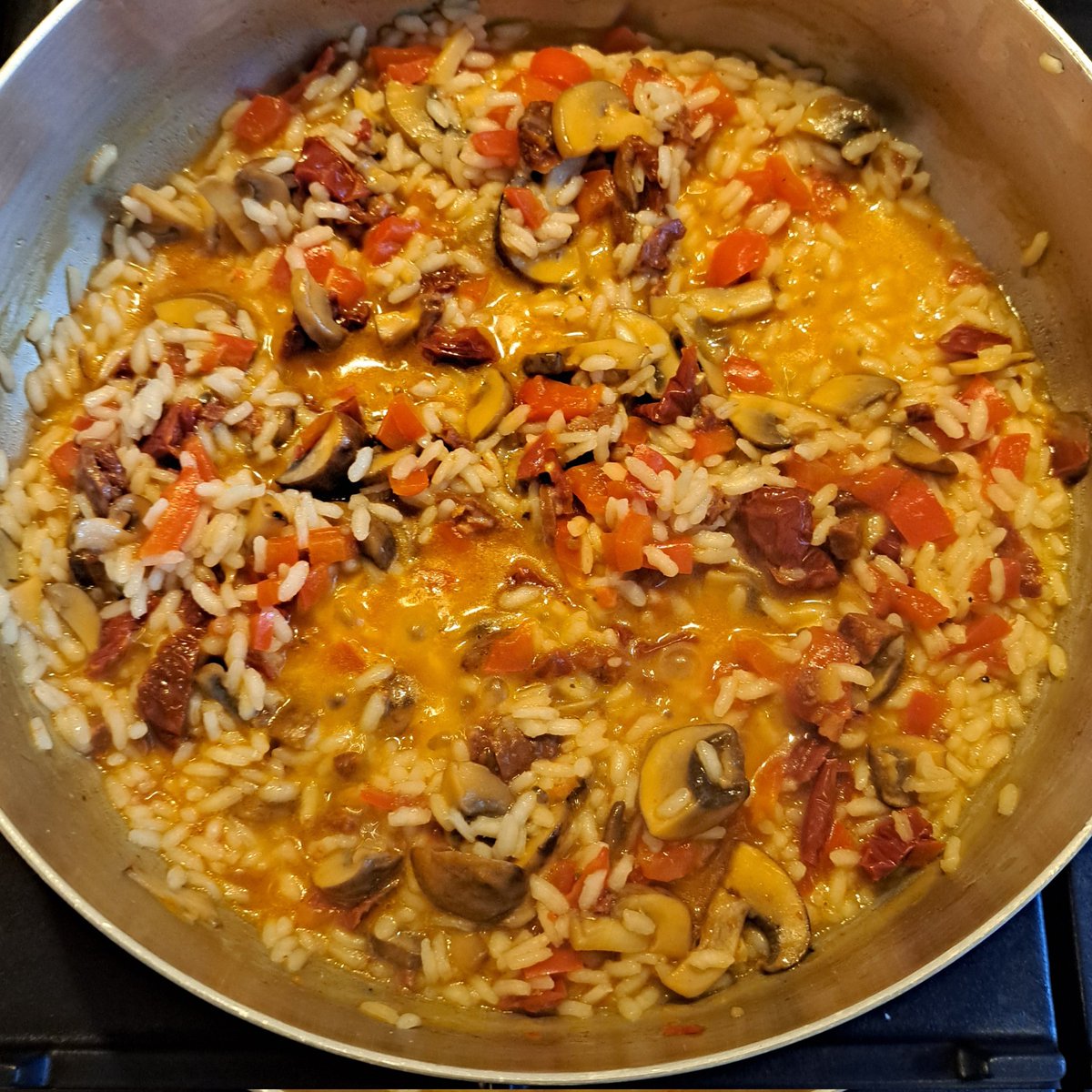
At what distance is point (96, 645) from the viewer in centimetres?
243

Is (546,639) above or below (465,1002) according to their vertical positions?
above

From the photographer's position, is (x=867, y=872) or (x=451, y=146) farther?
(x=451, y=146)

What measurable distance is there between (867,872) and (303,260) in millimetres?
2118

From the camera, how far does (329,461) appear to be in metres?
2.44

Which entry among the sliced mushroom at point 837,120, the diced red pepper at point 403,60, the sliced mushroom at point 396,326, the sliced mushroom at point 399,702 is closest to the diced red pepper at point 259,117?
the diced red pepper at point 403,60

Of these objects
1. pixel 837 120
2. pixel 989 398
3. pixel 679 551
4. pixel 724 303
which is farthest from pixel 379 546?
pixel 837 120

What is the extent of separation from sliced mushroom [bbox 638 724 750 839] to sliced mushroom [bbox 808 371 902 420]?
0.92 m

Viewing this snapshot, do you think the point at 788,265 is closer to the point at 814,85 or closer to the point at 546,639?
the point at 814,85

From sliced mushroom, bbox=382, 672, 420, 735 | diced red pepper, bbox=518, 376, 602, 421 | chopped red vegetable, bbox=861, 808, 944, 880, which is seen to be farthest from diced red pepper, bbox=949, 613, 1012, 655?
sliced mushroom, bbox=382, 672, 420, 735

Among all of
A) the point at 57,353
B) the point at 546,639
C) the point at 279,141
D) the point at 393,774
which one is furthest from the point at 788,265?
the point at 57,353

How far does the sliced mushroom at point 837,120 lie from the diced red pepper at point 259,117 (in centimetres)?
149

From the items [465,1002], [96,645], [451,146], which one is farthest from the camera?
[451,146]

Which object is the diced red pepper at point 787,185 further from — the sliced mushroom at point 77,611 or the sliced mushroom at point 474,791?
the sliced mushroom at point 77,611

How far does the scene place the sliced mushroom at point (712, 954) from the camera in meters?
2.22
